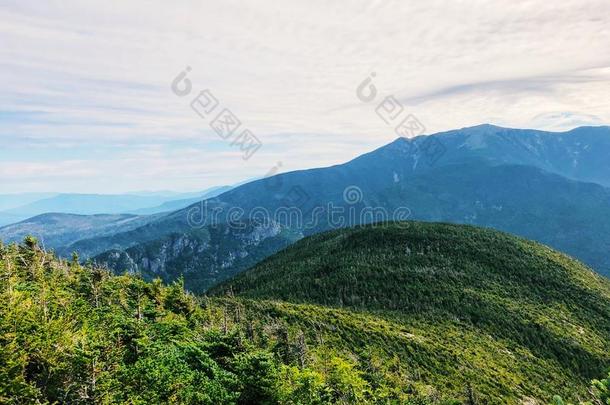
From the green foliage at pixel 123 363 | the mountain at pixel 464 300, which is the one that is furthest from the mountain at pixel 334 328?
the mountain at pixel 464 300

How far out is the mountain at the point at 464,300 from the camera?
90.6 m

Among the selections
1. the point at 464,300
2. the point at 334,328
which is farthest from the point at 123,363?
the point at 464,300

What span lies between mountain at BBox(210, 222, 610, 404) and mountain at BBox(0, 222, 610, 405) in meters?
0.56

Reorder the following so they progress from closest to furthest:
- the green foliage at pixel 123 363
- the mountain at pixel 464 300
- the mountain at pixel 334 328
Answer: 1. the green foliage at pixel 123 363
2. the mountain at pixel 334 328
3. the mountain at pixel 464 300

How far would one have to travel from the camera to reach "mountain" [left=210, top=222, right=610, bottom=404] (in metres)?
90.6

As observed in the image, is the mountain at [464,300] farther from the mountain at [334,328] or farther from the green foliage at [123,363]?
the green foliage at [123,363]

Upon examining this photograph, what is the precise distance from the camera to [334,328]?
9300 centimetres

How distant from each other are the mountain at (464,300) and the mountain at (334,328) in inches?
22.2

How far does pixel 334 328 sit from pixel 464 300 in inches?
2328

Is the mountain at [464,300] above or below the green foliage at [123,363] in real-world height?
below

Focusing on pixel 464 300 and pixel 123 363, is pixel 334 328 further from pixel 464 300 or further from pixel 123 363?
pixel 123 363

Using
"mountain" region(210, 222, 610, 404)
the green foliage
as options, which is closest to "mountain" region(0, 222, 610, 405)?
the green foliage

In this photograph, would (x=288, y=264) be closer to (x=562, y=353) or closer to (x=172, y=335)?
(x=562, y=353)

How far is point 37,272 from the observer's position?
57000 mm
